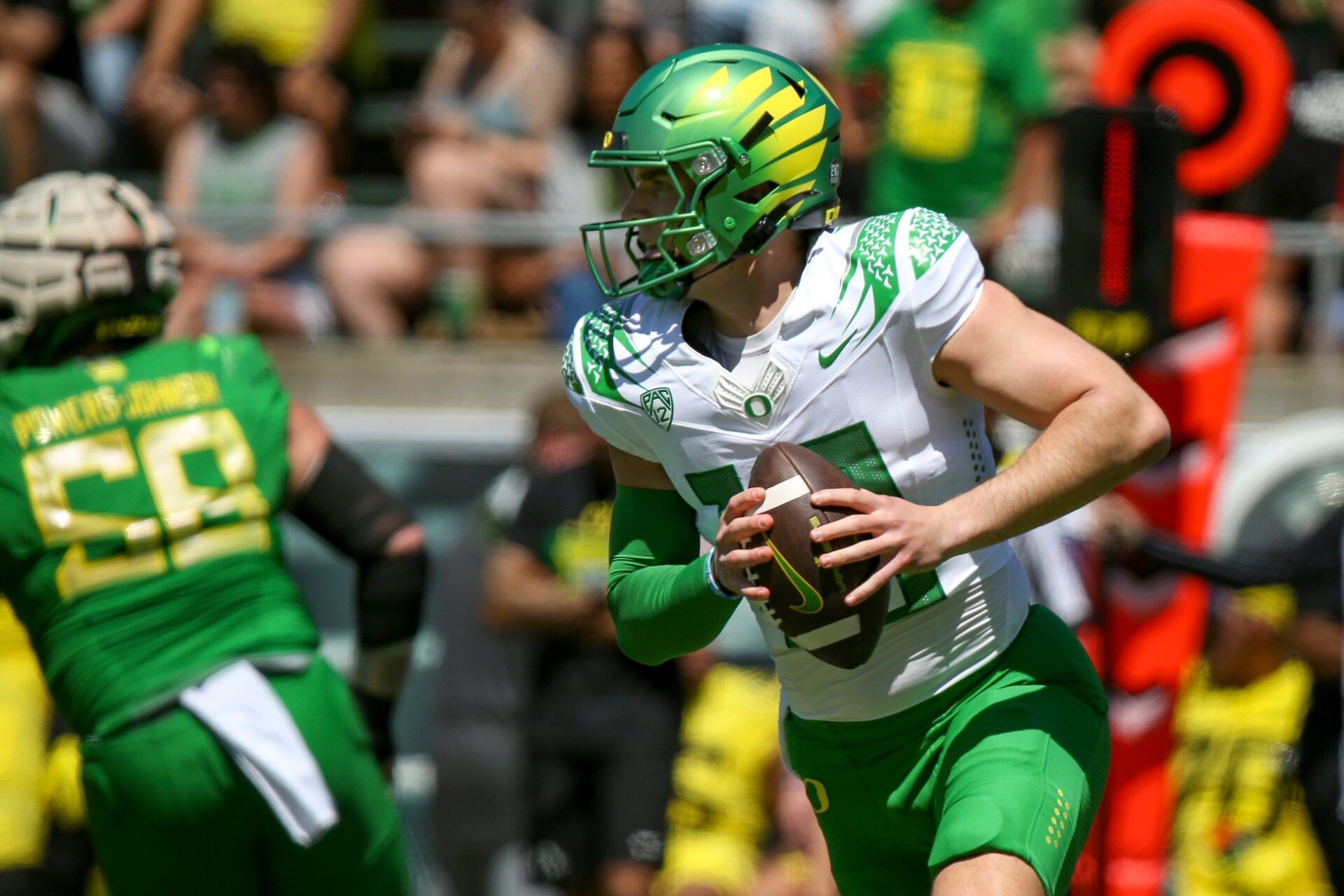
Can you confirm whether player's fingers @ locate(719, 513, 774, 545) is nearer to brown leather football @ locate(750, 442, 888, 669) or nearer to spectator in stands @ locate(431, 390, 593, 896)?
brown leather football @ locate(750, 442, 888, 669)

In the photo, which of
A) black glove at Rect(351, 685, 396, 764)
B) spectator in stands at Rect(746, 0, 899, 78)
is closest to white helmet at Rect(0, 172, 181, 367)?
black glove at Rect(351, 685, 396, 764)

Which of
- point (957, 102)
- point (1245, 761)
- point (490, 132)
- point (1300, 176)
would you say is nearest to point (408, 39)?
point (490, 132)

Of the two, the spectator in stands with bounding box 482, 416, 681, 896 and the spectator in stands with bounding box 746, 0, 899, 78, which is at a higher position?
the spectator in stands with bounding box 746, 0, 899, 78

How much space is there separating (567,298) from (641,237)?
174 inches

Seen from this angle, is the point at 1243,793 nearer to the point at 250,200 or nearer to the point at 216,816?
the point at 216,816

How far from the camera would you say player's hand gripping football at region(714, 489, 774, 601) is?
2834 mm

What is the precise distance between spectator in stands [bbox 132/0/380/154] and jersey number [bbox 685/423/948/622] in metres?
5.50

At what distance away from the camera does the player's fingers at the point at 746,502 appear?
283cm

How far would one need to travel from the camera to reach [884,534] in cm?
280

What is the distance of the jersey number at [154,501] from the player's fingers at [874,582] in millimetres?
1646

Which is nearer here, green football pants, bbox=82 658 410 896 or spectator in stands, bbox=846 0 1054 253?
green football pants, bbox=82 658 410 896

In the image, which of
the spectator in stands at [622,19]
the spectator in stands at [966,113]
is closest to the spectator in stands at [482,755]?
the spectator in stands at [622,19]

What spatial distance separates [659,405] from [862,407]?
0.35 meters

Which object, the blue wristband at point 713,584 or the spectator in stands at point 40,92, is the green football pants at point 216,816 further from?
the spectator in stands at point 40,92
